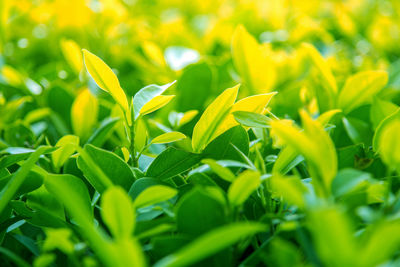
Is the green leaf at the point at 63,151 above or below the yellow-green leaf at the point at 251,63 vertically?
below

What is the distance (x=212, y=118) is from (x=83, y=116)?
14.7 inches

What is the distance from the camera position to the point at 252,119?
0.69 m

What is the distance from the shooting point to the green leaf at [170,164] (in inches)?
27.4

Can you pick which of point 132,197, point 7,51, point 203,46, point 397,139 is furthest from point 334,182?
point 7,51

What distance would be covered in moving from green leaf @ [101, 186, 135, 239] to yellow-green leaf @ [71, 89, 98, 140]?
0.47 meters

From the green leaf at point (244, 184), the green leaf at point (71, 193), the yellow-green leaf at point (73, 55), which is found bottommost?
the green leaf at point (244, 184)

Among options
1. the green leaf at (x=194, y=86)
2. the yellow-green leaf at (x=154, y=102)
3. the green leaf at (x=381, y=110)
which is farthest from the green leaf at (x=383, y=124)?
the green leaf at (x=194, y=86)

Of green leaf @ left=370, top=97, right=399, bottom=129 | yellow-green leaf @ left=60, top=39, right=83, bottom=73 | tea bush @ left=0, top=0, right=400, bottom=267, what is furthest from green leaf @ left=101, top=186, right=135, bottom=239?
yellow-green leaf @ left=60, top=39, right=83, bottom=73

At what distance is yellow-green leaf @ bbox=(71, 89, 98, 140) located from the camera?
0.97 m

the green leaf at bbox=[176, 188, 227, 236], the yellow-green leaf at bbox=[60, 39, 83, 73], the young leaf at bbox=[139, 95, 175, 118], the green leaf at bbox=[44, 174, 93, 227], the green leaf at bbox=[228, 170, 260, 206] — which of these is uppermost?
the yellow-green leaf at bbox=[60, 39, 83, 73]

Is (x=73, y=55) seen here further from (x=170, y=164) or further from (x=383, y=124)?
(x=383, y=124)

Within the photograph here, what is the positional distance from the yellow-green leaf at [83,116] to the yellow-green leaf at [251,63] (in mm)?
344

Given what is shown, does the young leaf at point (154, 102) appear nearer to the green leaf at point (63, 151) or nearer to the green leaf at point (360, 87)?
the green leaf at point (63, 151)

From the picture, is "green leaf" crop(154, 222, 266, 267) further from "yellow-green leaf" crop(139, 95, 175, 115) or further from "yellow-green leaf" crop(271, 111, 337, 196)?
"yellow-green leaf" crop(139, 95, 175, 115)
